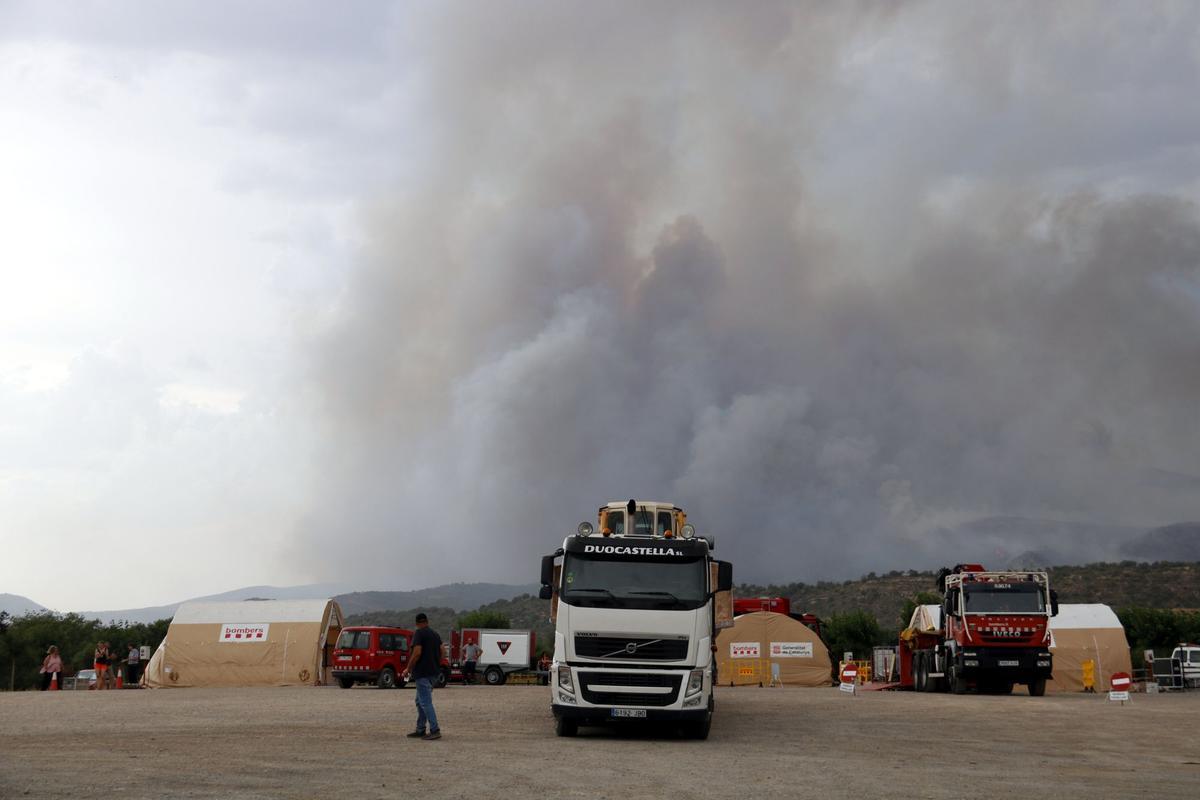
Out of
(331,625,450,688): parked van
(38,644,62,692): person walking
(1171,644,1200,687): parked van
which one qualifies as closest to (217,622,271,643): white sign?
(331,625,450,688): parked van

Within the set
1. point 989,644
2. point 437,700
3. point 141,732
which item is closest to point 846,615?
point 989,644

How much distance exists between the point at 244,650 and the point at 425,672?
2875cm

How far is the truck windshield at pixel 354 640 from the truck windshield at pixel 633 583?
2394 cm

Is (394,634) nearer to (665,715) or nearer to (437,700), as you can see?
(437,700)

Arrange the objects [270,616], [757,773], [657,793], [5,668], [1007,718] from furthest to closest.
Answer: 1. [5,668]
2. [270,616]
3. [1007,718]
4. [757,773]
5. [657,793]

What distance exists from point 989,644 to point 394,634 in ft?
68.6

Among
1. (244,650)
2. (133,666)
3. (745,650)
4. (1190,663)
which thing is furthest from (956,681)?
(133,666)

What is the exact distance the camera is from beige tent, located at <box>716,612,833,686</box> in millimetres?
48969

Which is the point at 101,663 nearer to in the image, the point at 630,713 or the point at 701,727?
the point at 630,713

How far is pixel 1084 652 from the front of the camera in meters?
45.2

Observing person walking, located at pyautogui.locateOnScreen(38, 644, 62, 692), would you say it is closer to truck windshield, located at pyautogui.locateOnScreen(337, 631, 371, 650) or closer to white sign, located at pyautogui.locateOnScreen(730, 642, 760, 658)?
truck windshield, located at pyautogui.locateOnScreen(337, 631, 371, 650)

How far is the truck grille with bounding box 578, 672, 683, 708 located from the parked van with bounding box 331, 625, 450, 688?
23.5 meters

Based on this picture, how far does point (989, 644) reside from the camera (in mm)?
35781

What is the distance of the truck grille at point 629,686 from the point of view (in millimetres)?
18547
